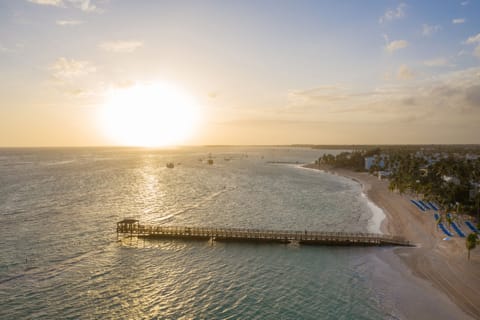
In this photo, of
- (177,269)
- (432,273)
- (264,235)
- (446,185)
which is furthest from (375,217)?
(177,269)

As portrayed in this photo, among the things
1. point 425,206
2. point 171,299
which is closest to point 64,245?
point 171,299

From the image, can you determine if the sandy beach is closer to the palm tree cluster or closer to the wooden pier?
the wooden pier

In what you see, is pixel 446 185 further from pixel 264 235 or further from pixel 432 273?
pixel 264 235

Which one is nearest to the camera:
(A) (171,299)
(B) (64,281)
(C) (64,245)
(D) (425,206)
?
(A) (171,299)

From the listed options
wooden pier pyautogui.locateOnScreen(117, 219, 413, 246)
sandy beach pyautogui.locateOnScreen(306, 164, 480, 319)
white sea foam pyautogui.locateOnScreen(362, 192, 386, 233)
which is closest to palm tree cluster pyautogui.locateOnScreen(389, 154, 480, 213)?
sandy beach pyautogui.locateOnScreen(306, 164, 480, 319)

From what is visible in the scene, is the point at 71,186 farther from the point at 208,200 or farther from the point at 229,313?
the point at 229,313

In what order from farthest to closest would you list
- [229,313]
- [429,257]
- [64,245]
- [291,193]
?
[291,193] → [64,245] → [429,257] → [229,313]
